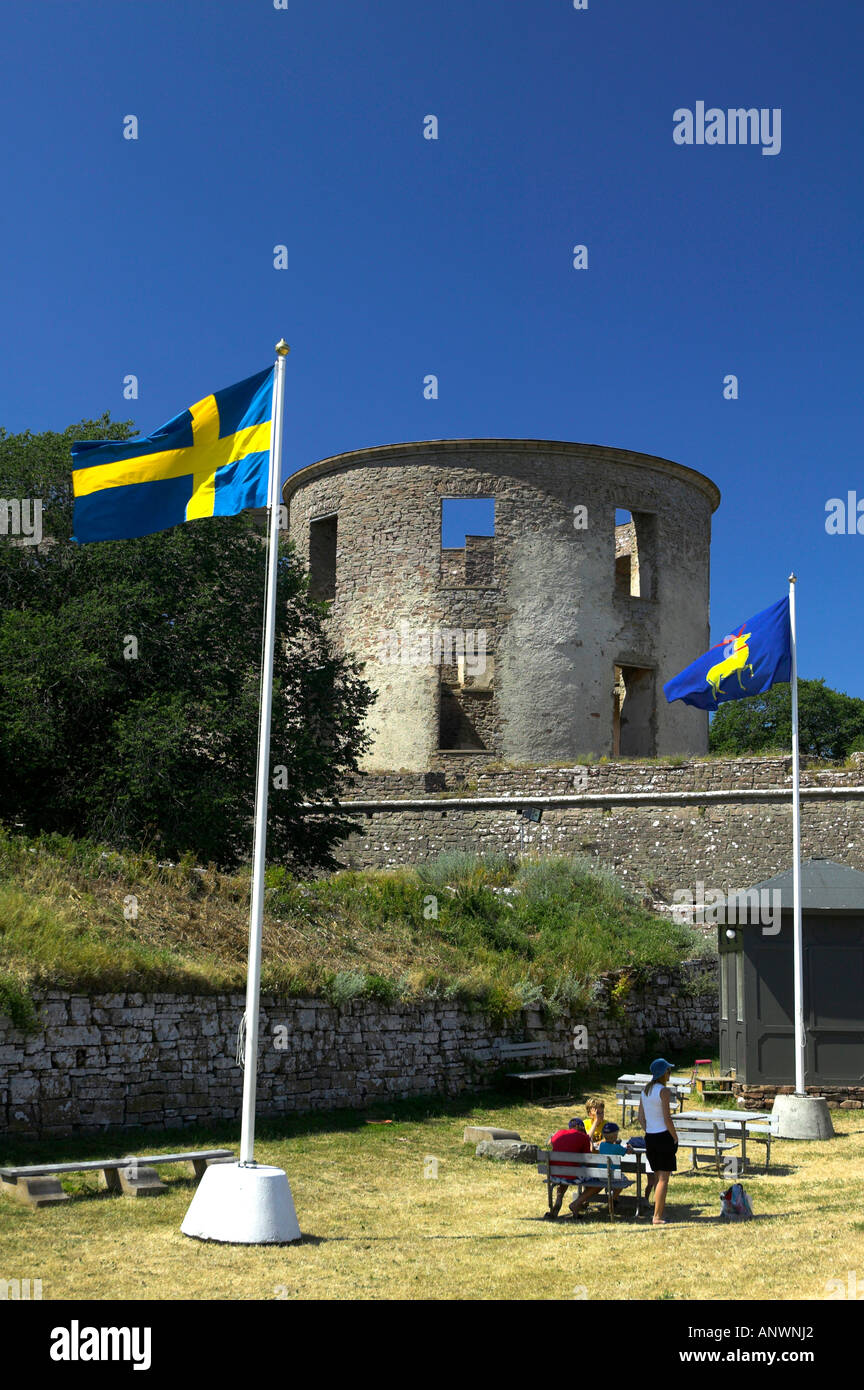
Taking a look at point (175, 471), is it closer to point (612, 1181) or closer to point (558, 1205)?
point (558, 1205)

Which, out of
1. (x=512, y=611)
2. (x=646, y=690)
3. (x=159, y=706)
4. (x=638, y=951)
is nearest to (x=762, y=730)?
(x=646, y=690)

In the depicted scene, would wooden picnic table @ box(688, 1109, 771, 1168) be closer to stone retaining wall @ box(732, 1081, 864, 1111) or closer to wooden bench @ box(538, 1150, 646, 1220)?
wooden bench @ box(538, 1150, 646, 1220)

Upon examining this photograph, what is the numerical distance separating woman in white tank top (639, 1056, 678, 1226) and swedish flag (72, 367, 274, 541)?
5966mm

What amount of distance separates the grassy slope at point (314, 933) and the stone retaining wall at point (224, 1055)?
25cm

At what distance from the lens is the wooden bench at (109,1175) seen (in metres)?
9.71

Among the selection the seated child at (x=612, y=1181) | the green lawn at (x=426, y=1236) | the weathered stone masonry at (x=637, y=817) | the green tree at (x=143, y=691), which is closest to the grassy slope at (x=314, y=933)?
the green lawn at (x=426, y=1236)

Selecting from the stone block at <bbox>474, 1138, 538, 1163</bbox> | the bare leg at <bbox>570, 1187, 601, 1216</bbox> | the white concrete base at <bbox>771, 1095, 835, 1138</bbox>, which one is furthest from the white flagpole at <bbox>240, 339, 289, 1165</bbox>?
the white concrete base at <bbox>771, 1095, 835, 1138</bbox>

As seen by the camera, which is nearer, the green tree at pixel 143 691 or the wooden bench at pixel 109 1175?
the wooden bench at pixel 109 1175

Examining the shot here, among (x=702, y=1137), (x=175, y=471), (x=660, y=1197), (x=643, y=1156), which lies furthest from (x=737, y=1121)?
(x=175, y=471)

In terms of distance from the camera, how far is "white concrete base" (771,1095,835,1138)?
560 inches

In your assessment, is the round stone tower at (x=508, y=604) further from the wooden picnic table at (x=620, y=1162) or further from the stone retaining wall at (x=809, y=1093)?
the wooden picnic table at (x=620, y=1162)

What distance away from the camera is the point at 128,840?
2011 cm

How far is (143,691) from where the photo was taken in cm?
2108

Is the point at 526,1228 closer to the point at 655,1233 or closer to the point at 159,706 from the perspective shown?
the point at 655,1233
